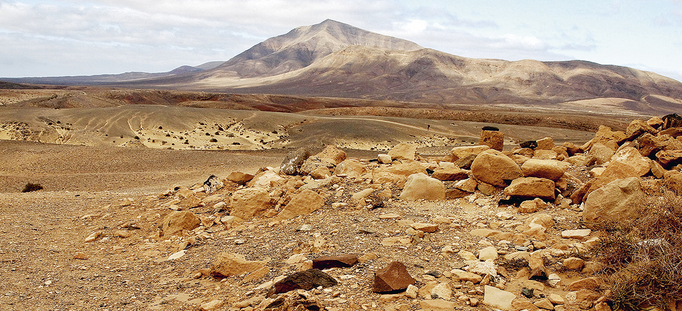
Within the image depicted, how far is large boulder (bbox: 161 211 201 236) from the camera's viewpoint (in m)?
8.39

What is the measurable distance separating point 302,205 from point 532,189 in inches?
162

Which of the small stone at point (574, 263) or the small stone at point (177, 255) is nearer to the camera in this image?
the small stone at point (574, 263)

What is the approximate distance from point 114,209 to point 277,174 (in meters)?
3.80

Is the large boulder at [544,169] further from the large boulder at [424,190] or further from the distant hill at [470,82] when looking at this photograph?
the distant hill at [470,82]

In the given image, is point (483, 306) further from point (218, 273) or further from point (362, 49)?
point (362, 49)

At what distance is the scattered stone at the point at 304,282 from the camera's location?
15.9ft

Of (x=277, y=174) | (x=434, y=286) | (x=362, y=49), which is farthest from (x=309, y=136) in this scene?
(x=362, y=49)

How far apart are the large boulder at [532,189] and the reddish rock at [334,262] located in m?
3.64

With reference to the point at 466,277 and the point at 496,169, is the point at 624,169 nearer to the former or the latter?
the point at 496,169

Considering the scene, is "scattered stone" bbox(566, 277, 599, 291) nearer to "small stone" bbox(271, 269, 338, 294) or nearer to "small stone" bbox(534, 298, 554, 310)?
"small stone" bbox(534, 298, 554, 310)

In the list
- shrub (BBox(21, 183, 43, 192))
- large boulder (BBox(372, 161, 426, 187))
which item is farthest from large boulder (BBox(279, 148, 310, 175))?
shrub (BBox(21, 183, 43, 192))

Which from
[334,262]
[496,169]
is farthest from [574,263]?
[496,169]

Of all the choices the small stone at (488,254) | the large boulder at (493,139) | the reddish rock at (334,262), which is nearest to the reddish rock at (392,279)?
the reddish rock at (334,262)

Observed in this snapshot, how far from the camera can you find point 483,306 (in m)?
4.51
